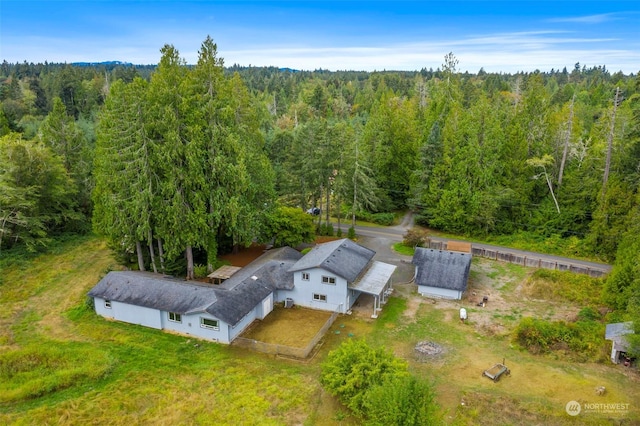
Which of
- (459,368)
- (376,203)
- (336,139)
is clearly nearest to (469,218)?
(376,203)

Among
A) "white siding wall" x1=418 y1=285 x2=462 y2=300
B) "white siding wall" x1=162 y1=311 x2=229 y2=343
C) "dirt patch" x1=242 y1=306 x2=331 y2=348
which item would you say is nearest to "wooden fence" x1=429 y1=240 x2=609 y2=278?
"white siding wall" x1=418 y1=285 x2=462 y2=300

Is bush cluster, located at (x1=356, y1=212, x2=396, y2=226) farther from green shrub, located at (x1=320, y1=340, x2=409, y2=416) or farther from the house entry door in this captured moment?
green shrub, located at (x1=320, y1=340, x2=409, y2=416)

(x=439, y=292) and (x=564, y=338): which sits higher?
(x=564, y=338)

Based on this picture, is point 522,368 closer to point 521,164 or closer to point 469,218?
point 469,218

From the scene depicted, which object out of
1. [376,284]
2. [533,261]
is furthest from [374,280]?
[533,261]

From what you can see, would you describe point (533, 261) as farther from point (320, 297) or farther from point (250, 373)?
Answer: point (250, 373)
